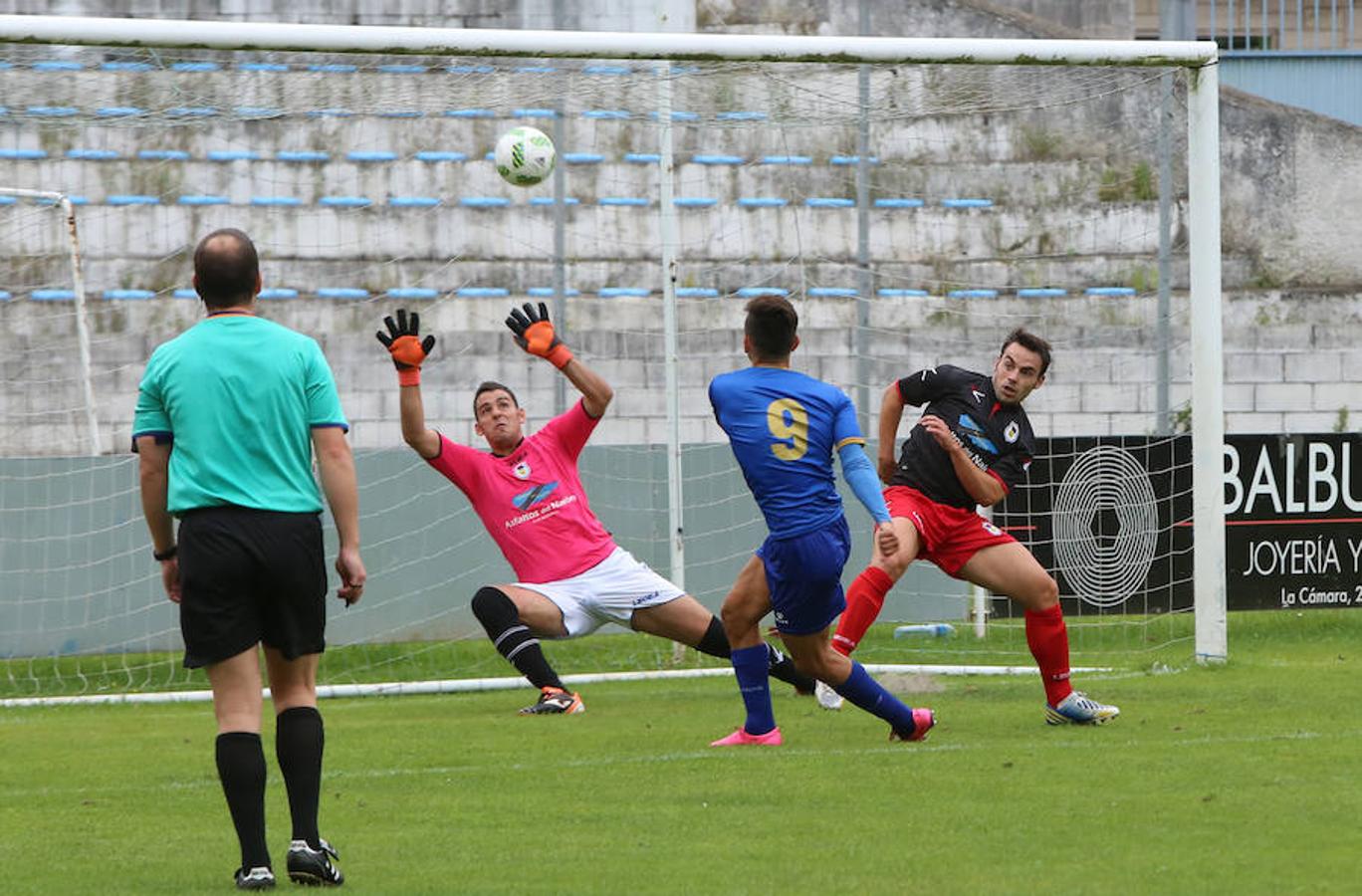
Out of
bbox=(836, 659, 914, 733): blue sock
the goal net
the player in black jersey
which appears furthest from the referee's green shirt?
the goal net

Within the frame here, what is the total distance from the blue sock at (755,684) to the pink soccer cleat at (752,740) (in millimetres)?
22

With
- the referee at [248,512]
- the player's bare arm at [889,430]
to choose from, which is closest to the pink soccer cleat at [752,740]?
the player's bare arm at [889,430]

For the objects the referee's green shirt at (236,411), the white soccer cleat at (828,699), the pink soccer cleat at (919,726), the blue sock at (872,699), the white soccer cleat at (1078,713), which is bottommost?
the white soccer cleat at (828,699)

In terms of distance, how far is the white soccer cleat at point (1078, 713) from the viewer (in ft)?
28.9

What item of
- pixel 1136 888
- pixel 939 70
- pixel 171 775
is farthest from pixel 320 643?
pixel 939 70

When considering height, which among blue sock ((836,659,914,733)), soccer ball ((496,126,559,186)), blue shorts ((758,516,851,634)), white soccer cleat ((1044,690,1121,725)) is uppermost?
soccer ball ((496,126,559,186))

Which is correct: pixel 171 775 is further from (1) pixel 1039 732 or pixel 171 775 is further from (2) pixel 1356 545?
(2) pixel 1356 545

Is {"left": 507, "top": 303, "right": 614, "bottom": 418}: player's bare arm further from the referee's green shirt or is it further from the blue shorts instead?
the referee's green shirt

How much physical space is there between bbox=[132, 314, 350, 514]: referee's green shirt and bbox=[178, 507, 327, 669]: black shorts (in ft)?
0.19

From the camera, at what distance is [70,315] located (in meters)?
14.5

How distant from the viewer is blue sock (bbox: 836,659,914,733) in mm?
8055

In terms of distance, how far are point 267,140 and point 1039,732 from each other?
8.18 metres

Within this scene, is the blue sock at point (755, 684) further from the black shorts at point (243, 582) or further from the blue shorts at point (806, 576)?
the black shorts at point (243, 582)

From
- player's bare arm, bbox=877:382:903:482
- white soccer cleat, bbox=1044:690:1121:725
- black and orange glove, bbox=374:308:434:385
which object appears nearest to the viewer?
black and orange glove, bbox=374:308:434:385
